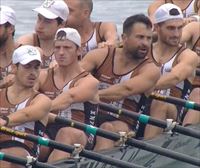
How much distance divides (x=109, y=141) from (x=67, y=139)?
494 mm

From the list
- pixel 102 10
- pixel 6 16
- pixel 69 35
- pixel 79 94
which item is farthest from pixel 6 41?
pixel 102 10

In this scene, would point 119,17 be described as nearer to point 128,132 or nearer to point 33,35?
point 33,35

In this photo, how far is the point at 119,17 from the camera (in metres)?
16.6

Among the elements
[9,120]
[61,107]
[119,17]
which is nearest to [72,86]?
[61,107]

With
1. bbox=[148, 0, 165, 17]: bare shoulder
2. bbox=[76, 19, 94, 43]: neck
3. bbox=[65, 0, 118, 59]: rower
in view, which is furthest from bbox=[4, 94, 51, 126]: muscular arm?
bbox=[148, 0, 165, 17]: bare shoulder

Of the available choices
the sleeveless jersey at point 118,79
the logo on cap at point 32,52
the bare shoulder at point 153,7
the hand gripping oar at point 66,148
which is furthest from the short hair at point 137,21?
the bare shoulder at point 153,7

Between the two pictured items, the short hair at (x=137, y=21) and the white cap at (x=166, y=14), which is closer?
the short hair at (x=137, y=21)

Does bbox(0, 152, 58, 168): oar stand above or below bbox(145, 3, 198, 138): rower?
below

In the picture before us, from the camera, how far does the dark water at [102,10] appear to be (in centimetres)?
1622

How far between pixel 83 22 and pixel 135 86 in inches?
56.5

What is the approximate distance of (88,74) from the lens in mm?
8211

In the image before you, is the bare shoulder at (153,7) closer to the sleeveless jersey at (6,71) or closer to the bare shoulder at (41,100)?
the sleeveless jersey at (6,71)

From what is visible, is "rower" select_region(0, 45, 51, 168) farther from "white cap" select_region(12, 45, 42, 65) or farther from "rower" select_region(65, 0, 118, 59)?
"rower" select_region(65, 0, 118, 59)

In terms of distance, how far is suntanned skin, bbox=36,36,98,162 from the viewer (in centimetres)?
783
